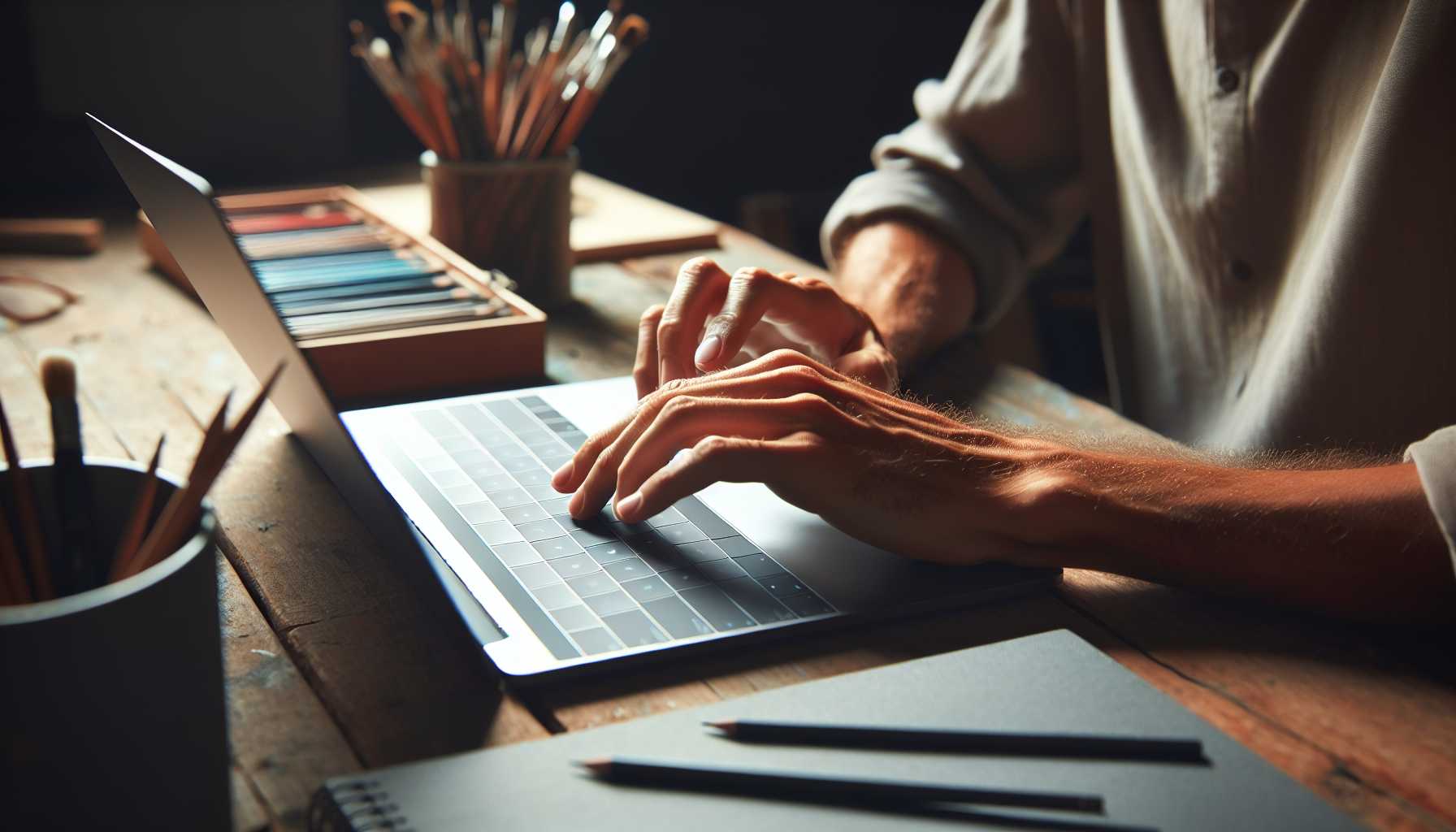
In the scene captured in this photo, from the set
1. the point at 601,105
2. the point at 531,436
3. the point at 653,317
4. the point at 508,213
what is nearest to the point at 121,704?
the point at 531,436

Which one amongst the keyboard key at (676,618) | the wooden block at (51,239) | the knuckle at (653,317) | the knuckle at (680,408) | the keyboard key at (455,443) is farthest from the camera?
the wooden block at (51,239)

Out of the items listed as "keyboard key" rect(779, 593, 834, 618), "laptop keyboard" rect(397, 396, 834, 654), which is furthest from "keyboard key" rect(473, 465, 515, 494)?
"keyboard key" rect(779, 593, 834, 618)

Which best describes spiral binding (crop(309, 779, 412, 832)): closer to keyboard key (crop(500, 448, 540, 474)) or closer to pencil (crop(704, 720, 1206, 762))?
pencil (crop(704, 720, 1206, 762))

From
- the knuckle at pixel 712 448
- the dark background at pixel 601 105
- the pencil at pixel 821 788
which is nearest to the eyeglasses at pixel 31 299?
the dark background at pixel 601 105

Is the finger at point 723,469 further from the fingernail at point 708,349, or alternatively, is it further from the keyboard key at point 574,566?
the fingernail at point 708,349

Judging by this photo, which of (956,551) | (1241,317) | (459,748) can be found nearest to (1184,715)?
(956,551)

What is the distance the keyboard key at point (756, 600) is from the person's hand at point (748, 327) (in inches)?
9.2

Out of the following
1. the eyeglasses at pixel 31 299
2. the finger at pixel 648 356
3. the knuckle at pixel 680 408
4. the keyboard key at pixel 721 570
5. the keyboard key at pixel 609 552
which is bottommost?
the eyeglasses at pixel 31 299

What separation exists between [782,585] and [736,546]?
0.16ft

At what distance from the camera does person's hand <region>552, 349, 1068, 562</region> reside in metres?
0.67

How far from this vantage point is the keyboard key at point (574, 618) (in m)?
0.59

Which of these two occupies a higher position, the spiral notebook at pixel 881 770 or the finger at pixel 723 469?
the finger at pixel 723 469

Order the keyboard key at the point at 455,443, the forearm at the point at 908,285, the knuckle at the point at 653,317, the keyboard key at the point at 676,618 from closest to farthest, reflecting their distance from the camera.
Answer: the keyboard key at the point at 676,618
the keyboard key at the point at 455,443
the knuckle at the point at 653,317
the forearm at the point at 908,285

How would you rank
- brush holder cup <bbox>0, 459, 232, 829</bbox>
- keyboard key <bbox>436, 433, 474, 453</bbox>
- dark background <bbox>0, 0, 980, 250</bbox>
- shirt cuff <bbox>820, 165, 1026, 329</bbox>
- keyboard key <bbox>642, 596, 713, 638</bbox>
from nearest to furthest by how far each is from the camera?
1. brush holder cup <bbox>0, 459, 232, 829</bbox>
2. keyboard key <bbox>642, 596, 713, 638</bbox>
3. keyboard key <bbox>436, 433, 474, 453</bbox>
4. shirt cuff <bbox>820, 165, 1026, 329</bbox>
5. dark background <bbox>0, 0, 980, 250</bbox>
